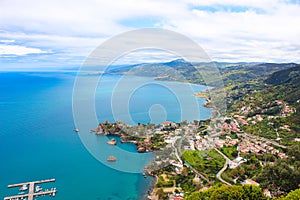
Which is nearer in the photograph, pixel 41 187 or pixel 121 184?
pixel 41 187

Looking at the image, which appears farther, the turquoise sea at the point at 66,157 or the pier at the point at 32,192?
the turquoise sea at the point at 66,157

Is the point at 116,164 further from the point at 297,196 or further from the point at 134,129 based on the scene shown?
the point at 297,196

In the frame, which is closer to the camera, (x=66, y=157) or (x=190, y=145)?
(x=66, y=157)

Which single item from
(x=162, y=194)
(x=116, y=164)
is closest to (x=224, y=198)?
(x=162, y=194)

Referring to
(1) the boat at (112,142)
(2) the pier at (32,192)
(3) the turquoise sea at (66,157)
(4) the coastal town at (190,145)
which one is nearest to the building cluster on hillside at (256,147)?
(4) the coastal town at (190,145)

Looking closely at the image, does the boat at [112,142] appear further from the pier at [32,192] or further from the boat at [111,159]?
the pier at [32,192]

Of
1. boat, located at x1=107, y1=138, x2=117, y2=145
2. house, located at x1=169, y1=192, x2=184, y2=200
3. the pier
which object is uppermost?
boat, located at x1=107, y1=138, x2=117, y2=145

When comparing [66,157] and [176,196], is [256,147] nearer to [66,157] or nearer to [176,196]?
[176,196]

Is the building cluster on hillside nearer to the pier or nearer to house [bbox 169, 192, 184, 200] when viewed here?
house [bbox 169, 192, 184, 200]

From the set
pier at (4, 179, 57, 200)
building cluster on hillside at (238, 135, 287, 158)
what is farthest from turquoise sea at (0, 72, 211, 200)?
building cluster on hillside at (238, 135, 287, 158)

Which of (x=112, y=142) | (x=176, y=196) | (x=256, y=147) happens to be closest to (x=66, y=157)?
(x=112, y=142)

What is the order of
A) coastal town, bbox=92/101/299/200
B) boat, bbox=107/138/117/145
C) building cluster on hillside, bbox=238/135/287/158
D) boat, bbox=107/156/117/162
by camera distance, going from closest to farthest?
1. coastal town, bbox=92/101/299/200
2. boat, bbox=107/156/117/162
3. building cluster on hillside, bbox=238/135/287/158
4. boat, bbox=107/138/117/145
